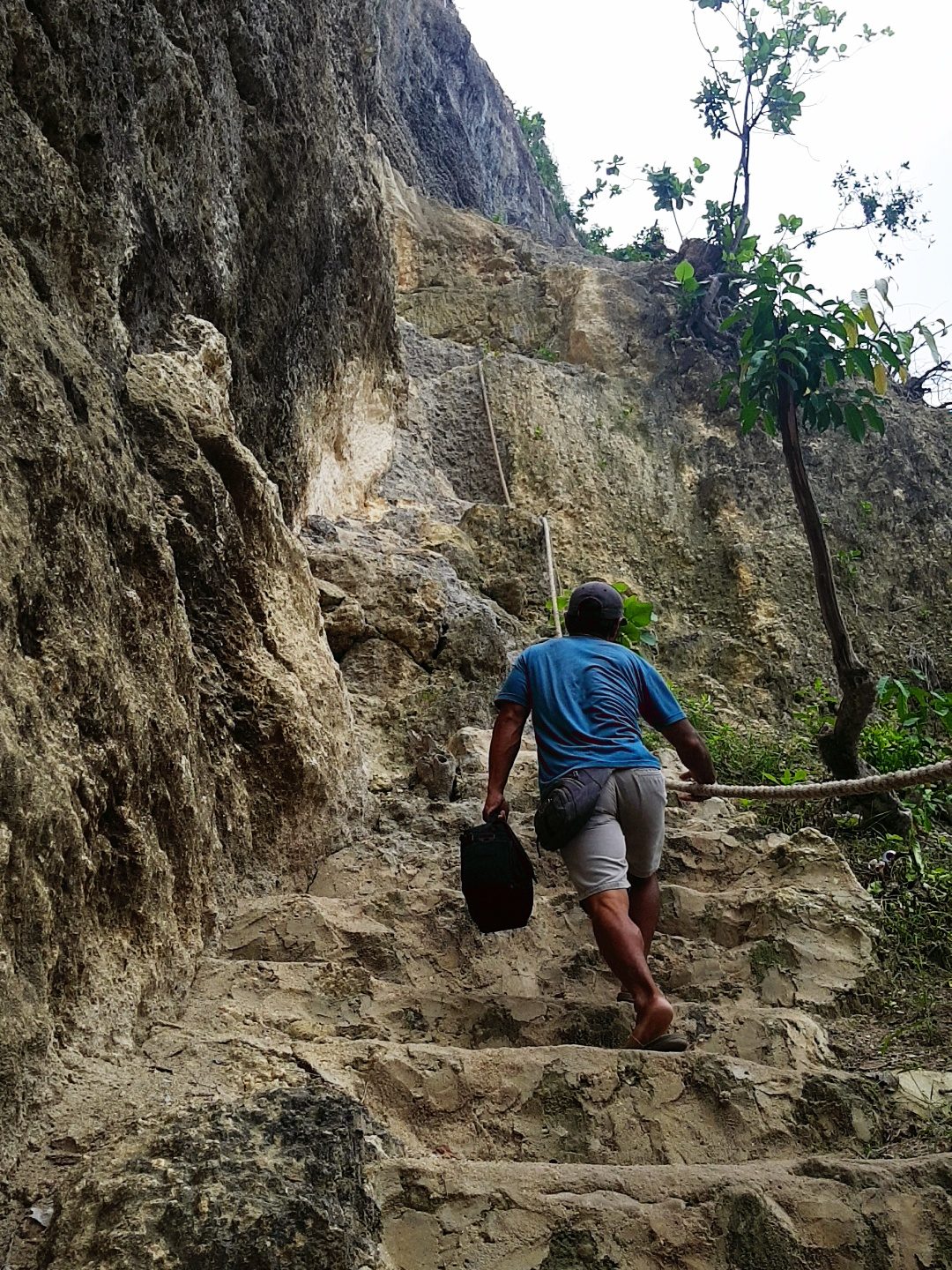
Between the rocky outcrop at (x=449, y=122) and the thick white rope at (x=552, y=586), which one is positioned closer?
the thick white rope at (x=552, y=586)

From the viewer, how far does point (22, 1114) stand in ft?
5.85

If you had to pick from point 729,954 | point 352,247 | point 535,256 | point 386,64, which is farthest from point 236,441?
point 386,64

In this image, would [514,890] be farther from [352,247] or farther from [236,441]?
[352,247]

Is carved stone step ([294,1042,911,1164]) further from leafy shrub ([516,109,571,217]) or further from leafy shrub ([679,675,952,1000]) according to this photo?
leafy shrub ([516,109,571,217])

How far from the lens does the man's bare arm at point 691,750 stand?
3.39m

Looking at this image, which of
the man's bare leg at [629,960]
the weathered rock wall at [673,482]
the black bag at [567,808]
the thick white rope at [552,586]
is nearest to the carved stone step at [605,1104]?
the man's bare leg at [629,960]

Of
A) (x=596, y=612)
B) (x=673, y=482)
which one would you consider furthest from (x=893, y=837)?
(x=673, y=482)

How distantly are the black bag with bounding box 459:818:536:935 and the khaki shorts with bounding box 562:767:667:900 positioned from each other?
15cm

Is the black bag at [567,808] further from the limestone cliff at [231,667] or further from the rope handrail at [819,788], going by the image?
the rope handrail at [819,788]

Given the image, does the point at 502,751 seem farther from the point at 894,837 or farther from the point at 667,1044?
the point at 894,837

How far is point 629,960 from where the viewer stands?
2.61 metres

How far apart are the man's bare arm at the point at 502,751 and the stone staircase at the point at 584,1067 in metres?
0.47

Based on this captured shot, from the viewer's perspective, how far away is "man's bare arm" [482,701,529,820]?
3.13 m

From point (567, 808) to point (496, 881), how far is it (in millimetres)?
316
